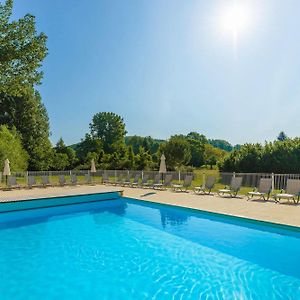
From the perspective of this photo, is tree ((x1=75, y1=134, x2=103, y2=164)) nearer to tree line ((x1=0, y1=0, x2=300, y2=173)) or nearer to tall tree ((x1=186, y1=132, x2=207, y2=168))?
tree line ((x1=0, y1=0, x2=300, y2=173))

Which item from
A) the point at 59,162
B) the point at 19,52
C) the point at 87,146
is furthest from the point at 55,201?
the point at 87,146

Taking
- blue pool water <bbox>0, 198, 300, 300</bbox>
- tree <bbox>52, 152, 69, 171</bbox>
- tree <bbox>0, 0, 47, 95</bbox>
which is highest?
tree <bbox>0, 0, 47, 95</bbox>

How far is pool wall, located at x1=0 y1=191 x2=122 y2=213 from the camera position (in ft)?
32.1

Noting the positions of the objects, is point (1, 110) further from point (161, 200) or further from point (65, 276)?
point (65, 276)

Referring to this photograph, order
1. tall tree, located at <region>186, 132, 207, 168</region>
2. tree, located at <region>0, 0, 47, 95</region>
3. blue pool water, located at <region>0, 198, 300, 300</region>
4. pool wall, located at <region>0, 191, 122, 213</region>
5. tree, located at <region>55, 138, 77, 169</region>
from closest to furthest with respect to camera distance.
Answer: blue pool water, located at <region>0, 198, 300, 300</region> < pool wall, located at <region>0, 191, 122, 213</region> < tree, located at <region>0, 0, 47, 95</region> < tree, located at <region>55, 138, 77, 169</region> < tall tree, located at <region>186, 132, 207, 168</region>

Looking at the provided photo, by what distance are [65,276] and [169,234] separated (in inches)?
126

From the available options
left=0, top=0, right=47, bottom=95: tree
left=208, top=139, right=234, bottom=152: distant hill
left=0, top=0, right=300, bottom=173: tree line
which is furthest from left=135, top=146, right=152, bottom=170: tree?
left=208, top=139, right=234, bottom=152: distant hill

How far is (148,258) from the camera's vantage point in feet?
18.8

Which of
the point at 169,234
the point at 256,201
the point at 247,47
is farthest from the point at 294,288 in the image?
the point at 247,47

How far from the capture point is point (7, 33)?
13.6 m

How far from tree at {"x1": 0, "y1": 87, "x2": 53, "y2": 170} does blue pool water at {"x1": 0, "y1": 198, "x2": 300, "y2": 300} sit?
930 inches

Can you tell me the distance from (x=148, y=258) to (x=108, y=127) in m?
45.4

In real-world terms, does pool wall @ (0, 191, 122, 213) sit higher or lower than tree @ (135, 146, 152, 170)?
lower

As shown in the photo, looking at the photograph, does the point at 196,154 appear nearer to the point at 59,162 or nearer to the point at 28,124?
the point at 59,162
